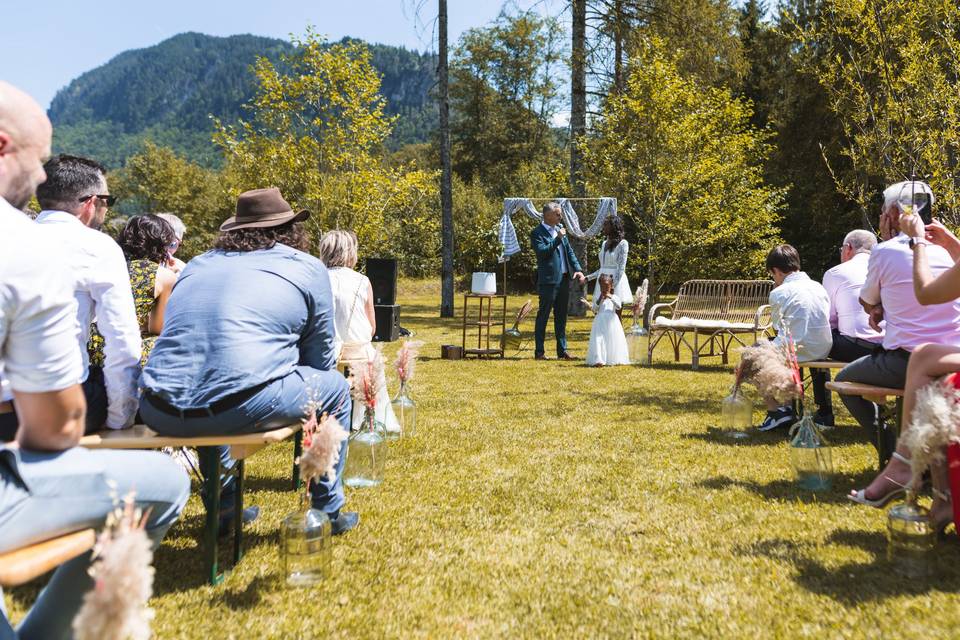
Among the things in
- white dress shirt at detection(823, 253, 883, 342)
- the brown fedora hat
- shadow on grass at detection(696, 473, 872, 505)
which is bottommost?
shadow on grass at detection(696, 473, 872, 505)

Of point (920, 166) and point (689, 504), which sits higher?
point (920, 166)

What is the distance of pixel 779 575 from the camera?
2.99 metres

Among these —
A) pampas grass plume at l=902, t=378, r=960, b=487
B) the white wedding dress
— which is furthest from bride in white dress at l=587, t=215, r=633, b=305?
pampas grass plume at l=902, t=378, r=960, b=487

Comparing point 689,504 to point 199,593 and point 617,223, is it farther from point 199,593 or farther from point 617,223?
point 617,223

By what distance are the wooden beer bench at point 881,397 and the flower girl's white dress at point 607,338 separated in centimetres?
537

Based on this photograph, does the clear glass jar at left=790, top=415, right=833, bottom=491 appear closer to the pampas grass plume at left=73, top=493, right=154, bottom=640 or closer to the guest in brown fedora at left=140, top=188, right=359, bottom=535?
the guest in brown fedora at left=140, top=188, right=359, bottom=535

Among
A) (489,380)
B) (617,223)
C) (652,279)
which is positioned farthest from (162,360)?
(652,279)

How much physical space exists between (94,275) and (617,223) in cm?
833

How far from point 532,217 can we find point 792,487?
1008 centimetres

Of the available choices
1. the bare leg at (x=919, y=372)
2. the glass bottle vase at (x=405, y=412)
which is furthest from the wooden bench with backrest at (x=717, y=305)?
the bare leg at (x=919, y=372)

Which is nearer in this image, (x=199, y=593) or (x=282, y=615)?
(x=282, y=615)

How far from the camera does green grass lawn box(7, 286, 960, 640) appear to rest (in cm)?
262

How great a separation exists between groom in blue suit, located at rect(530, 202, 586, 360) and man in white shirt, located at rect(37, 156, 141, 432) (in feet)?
24.1

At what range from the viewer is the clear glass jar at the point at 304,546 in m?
2.89
